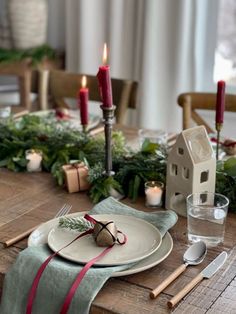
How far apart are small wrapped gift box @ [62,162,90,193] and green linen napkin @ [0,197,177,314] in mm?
370

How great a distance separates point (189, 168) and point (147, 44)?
5.94 ft

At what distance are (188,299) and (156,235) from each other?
8.5 inches

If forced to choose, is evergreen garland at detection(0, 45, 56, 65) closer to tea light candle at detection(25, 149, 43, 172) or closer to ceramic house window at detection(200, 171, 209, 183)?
tea light candle at detection(25, 149, 43, 172)

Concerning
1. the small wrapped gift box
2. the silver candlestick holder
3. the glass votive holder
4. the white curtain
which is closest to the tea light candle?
the small wrapped gift box

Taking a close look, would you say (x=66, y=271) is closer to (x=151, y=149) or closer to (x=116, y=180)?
(x=116, y=180)

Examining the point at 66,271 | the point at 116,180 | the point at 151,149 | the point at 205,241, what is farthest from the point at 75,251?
the point at 151,149

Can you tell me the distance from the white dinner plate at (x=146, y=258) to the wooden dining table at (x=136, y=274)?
0.05 ft

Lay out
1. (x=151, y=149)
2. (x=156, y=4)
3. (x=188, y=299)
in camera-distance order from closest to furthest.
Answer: (x=188, y=299) → (x=151, y=149) → (x=156, y=4)

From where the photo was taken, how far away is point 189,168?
1350mm

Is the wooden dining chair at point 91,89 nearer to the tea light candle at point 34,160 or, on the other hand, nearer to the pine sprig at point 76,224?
the tea light candle at point 34,160

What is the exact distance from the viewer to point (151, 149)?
1613mm

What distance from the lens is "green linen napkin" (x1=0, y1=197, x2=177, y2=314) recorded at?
1.04 meters

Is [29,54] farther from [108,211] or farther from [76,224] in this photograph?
[76,224]

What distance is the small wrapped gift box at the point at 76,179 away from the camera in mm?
1525
